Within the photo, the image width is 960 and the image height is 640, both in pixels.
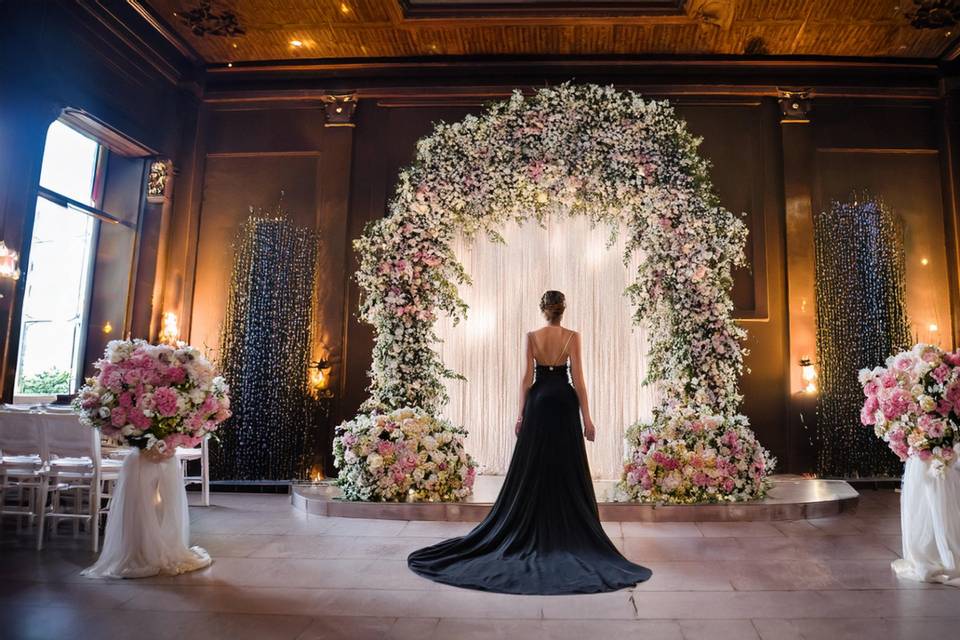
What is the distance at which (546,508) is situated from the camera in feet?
14.5

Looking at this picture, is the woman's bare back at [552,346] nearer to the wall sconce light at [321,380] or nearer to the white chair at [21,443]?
the white chair at [21,443]

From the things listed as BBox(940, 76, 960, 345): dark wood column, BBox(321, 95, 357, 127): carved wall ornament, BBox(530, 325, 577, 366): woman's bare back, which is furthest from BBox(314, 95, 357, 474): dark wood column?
BBox(940, 76, 960, 345): dark wood column

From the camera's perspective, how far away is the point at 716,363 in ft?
22.3

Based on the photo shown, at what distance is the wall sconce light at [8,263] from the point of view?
605 cm

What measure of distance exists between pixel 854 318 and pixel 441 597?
6648mm

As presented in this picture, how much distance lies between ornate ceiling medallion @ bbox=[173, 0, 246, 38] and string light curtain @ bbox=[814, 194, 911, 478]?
23.9ft

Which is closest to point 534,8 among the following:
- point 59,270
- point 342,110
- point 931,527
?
point 342,110

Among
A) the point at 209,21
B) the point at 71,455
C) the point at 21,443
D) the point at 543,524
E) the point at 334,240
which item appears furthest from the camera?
the point at 334,240

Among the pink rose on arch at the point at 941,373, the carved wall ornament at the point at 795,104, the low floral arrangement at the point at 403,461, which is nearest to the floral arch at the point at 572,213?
the low floral arrangement at the point at 403,461

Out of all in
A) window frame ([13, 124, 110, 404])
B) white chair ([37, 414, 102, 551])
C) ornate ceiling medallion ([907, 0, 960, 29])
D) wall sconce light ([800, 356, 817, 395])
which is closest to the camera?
white chair ([37, 414, 102, 551])

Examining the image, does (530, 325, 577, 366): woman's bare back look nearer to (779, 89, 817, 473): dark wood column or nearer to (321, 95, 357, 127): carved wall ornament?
(779, 89, 817, 473): dark wood column

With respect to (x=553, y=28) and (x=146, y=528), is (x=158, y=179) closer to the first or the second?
(x=553, y=28)

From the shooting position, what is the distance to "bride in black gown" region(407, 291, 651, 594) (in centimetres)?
400

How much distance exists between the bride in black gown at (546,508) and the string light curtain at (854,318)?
4771 millimetres
